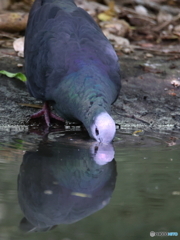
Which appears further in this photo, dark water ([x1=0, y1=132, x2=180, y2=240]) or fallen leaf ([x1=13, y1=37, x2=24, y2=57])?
fallen leaf ([x1=13, y1=37, x2=24, y2=57])

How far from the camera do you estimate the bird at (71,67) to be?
16.6 feet

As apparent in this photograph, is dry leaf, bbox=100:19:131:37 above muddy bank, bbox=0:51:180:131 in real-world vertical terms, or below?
below

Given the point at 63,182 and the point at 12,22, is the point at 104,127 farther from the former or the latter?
the point at 12,22

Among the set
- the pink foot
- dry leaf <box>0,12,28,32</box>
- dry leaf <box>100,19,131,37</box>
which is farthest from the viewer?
dry leaf <box>100,19,131,37</box>

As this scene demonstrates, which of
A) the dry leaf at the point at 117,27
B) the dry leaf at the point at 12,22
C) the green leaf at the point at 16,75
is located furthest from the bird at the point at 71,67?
the dry leaf at the point at 117,27

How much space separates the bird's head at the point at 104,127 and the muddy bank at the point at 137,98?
1136mm

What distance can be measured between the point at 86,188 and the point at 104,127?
943 mm

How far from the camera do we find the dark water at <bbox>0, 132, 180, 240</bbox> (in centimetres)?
325

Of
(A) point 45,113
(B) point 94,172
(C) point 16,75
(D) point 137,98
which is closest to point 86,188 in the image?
(B) point 94,172

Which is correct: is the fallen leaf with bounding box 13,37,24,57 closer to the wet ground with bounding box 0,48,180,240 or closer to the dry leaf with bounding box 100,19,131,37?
the wet ground with bounding box 0,48,180,240

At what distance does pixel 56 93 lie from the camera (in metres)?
5.44

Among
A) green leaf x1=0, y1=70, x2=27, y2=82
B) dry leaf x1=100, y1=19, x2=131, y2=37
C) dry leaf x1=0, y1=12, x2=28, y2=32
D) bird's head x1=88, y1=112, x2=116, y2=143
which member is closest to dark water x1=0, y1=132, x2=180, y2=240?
bird's head x1=88, y1=112, x2=116, y2=143

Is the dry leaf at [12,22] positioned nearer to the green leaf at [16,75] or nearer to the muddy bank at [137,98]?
the muddy bank at [137,98]

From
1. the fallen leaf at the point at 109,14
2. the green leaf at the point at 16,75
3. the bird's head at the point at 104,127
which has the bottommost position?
the fallen leaf at the point at 109,14
